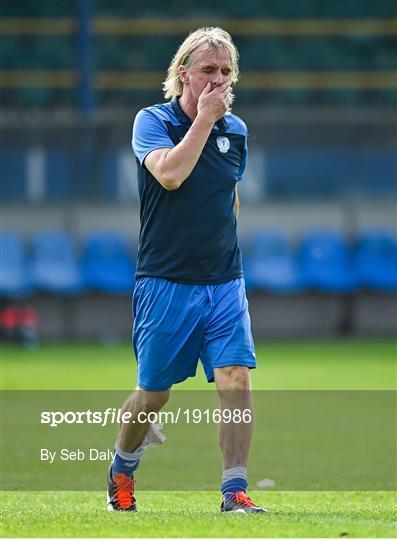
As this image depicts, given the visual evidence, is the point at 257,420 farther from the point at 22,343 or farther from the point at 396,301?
the point at 396,301

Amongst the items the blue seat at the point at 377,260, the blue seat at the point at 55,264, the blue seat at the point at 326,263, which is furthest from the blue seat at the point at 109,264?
the blue seat at the point at 377,260

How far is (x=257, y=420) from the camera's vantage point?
10.8m

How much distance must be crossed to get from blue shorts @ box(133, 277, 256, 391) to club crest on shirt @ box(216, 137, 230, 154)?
637mm

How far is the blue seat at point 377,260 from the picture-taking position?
20.9 meters

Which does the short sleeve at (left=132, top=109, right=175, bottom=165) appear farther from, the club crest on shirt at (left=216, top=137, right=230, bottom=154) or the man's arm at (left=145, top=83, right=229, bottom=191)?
the club crest on shirt at (left=216, top=137, right=230, bottom=154)

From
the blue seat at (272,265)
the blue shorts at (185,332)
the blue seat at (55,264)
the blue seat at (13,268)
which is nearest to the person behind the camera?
the blue shorts at (185,332)

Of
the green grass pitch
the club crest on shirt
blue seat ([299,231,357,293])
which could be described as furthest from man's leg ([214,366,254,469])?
blue seat ([299,231,357,293])

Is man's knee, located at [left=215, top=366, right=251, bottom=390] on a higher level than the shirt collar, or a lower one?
lower

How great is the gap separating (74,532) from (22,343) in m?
13.6

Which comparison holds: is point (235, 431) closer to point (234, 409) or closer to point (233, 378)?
point (234, 409)

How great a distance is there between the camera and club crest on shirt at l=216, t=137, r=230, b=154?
6.23 meters

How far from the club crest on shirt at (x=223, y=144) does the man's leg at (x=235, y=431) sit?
3.33 ft

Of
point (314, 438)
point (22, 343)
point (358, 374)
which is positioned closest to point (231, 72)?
point (314, 438)

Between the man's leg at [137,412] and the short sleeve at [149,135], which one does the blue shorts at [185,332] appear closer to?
the man's leg at [137,412]
